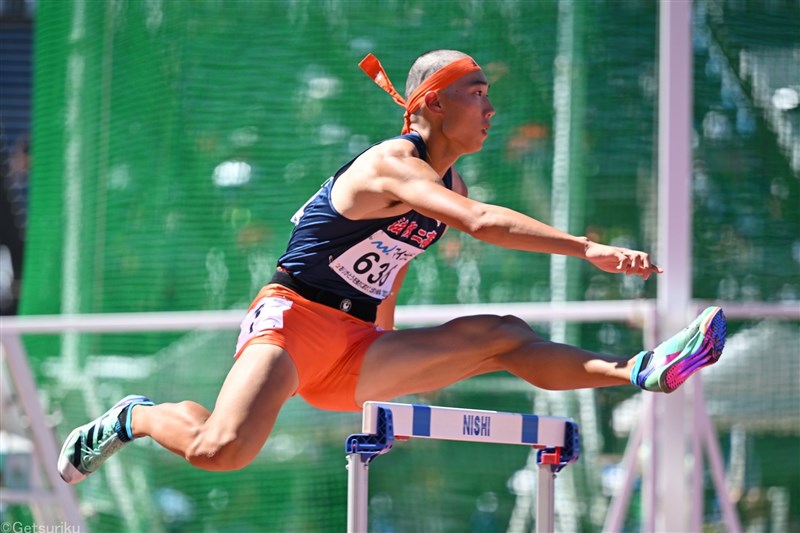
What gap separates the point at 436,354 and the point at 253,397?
638mm

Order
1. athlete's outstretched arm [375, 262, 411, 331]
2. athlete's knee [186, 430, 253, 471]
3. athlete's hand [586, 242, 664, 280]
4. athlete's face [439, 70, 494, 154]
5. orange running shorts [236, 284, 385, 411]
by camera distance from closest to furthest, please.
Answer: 1. athlete's hand [586, 242, 664, 280]
2. athlete's knee [186, 430, 253, 471]
3. orange running shorts [236, 284, 385, 411]
4. athlete's face [439, 70, 494, 154]
5. athlete's outstretched arm [375, 262, 411, 331]

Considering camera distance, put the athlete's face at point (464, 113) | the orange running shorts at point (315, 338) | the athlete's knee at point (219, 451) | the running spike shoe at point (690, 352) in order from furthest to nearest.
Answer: the athlete's face at point (464, 113), the orange running shorts at point (315, 338), the athlete's knee at point (219, 451), the running spike shoe at point (690, 352)

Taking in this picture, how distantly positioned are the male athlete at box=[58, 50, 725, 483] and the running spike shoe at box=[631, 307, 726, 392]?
0.37 ft

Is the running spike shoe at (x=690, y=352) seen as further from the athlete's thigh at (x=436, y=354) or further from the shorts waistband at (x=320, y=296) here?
the shorts waistband at (x=320, y=296)

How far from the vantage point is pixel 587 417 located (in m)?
5.55

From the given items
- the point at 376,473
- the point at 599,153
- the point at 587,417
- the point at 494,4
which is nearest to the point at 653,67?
the point at 599,153

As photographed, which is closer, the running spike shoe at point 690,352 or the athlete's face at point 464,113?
the running spike shoe at point 690,352

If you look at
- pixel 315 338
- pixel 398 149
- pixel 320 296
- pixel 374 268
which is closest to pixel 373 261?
pixel 374 268

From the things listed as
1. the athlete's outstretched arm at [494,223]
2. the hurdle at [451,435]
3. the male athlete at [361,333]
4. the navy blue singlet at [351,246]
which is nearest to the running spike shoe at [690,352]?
the male athlete at [361,333]

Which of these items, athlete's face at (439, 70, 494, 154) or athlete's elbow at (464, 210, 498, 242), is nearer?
athlete's elbow at (464, 210, 498, 242)

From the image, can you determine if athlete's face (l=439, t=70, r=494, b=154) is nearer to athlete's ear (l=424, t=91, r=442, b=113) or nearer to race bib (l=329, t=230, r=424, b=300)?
athlete's ear (l=424, t=91, r=442, b=113)

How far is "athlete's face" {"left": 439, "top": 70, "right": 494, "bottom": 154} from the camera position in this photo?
402 cm

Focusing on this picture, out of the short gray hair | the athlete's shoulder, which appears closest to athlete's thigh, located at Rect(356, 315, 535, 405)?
the athlete's shoulder

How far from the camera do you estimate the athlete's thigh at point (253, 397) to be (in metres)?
3.71
